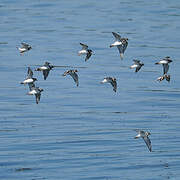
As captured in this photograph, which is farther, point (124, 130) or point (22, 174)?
point (124, 130)

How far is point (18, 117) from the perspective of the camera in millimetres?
36344

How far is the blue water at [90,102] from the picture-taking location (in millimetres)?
29156

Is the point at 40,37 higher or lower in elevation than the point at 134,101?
lower

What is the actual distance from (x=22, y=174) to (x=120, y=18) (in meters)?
41.3

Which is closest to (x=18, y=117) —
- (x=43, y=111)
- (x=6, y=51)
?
(x=43, y=111)

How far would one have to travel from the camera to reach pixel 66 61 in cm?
4994

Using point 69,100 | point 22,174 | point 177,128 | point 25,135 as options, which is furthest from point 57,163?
point 69,100

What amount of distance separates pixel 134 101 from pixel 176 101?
200cm

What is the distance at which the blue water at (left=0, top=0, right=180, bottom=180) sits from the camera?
29.2 metres

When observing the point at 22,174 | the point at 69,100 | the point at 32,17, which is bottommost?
the point at 32,17

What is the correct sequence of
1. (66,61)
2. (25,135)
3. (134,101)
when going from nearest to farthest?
1. (25,135)
2. (134,101)
3. (66,61)

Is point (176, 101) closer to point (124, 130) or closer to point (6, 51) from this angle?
point (124, 130)

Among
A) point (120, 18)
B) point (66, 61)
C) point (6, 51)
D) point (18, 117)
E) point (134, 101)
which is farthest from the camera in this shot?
point (120, 18)

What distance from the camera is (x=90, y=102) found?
3975 cm
